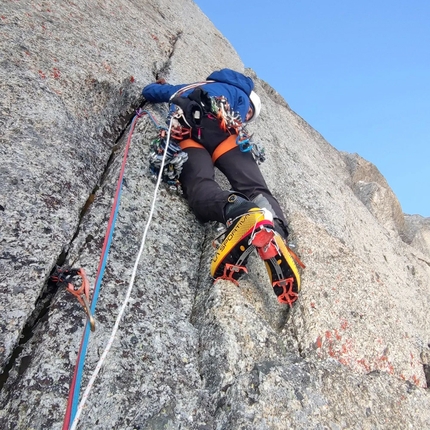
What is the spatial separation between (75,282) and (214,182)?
207cm

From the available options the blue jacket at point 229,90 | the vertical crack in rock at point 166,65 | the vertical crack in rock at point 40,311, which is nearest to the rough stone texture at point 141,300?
the vertical crack in rock at point 40,311

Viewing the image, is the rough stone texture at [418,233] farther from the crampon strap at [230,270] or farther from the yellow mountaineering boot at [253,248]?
the crampon strap at [230,270]

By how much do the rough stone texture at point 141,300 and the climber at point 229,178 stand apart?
0.34 m

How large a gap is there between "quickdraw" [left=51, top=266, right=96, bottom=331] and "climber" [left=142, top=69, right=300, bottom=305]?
127 cm

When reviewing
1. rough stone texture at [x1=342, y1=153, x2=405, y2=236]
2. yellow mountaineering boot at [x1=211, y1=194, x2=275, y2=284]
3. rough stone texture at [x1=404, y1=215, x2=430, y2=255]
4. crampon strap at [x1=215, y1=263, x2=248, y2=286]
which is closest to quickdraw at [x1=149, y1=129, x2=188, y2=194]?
yellow mountaineering boot at [x1=211, y1=194, x2=275, y2=284]

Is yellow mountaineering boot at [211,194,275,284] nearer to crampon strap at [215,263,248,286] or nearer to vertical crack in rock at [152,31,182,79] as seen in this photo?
crampon strap at [215,263,248,286]

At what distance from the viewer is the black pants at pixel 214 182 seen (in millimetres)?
4637

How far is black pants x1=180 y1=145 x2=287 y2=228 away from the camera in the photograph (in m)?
4.64

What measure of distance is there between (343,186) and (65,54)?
22.8ft

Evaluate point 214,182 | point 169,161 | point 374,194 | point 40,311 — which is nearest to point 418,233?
point 374,194

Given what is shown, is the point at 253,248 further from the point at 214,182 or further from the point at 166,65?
the point at 166,65

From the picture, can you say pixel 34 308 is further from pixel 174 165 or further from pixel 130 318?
pixel 174 165

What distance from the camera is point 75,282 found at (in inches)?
139

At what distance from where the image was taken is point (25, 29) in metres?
5.98
